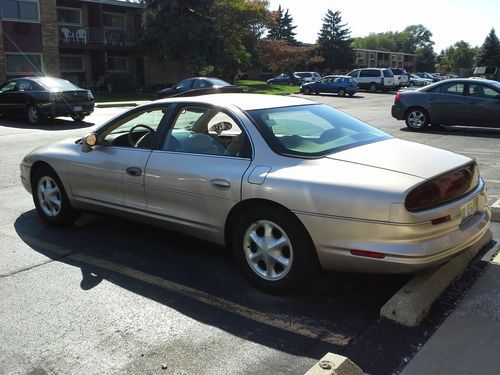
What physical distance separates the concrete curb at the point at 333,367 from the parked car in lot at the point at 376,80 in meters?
41.5

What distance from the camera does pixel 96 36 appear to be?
114 ft

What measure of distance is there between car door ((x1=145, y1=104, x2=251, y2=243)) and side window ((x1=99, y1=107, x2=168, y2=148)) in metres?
0.22

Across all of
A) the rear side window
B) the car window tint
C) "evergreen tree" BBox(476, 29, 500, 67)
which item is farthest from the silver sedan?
"evergreen tree" BBox(476, 29, 500, 67)

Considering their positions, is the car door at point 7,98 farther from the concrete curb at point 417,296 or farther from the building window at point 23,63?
the concrete curb at point 417,296

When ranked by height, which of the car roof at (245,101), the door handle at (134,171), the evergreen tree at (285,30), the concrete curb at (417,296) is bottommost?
the concrete curb at (417,296)

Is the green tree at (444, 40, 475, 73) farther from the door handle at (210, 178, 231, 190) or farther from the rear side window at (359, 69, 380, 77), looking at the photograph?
the door handle at (210, 178, 231, 190)

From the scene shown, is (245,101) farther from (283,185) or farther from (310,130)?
(283,185)

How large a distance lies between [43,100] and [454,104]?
11596mm

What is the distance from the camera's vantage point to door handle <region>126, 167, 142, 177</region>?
4773 millimetres

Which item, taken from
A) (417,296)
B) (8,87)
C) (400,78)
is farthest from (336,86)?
(417,296)

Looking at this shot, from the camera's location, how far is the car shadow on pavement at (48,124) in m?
15.3

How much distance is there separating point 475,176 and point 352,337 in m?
1.71

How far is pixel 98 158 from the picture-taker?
520 centimetres

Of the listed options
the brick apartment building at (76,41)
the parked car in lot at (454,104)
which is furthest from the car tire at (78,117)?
the brick apartment building at (76,41)
